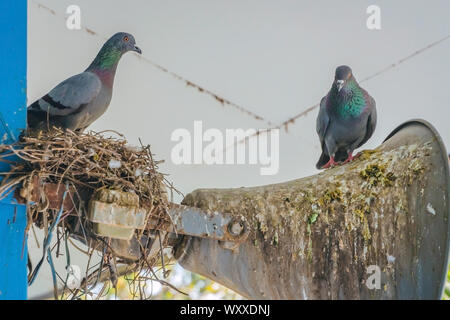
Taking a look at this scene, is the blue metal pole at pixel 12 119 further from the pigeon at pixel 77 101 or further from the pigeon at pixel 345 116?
the pigeon at pixel 345 116

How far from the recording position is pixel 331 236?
3361 mm

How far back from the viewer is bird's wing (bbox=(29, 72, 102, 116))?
13.4ft

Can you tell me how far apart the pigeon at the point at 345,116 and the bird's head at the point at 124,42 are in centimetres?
135

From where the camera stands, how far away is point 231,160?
17.7 ft

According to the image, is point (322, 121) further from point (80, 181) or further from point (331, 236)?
point (80, 181)

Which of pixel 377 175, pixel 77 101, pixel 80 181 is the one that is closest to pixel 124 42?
pixel 77 101

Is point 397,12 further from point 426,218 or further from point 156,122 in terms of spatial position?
point 426,218

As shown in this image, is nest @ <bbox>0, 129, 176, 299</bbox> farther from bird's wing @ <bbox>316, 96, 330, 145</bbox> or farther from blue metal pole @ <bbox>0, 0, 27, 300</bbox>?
bird's wing @ <bbox>316, 96, 330, 145</bbox>

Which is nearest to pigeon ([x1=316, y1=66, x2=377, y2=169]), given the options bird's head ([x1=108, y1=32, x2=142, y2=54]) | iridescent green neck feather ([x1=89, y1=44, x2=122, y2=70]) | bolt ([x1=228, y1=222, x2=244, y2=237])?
bird's head ([x1=108, y1=32, x2=142, y2=54])

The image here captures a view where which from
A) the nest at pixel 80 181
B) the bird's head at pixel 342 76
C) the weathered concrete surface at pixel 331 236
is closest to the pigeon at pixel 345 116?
the bird's head at pixel 342 76

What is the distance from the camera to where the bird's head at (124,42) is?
480cm

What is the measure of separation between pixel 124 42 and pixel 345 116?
1.58 meters

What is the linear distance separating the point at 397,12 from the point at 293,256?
243cm

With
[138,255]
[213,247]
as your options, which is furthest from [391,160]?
[138,255]
